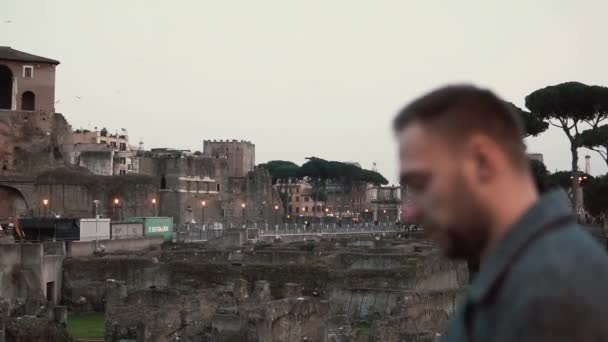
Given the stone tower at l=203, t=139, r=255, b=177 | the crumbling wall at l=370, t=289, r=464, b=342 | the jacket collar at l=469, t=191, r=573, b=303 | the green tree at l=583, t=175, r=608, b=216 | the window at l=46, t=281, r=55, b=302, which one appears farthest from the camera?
the stone tower at l=203, t=139, r=255, b=177

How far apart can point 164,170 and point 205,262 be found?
115 feet

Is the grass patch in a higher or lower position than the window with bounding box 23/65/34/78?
lower

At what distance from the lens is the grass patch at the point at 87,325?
20078 mm

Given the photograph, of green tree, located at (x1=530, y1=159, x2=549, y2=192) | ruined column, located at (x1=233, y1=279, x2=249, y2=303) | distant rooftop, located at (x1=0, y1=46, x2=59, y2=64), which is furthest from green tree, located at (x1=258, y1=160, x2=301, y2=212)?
ruined column, located at (x1=233, y1=279, x2=249, y2=303)

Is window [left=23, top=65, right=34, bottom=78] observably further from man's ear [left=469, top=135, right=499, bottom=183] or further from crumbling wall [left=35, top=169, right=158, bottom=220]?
man's ear [left=469, top=135, right=499, bottom=183]

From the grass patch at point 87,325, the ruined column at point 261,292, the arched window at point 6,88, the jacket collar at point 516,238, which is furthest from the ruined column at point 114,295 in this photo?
the arched window at point 6,88

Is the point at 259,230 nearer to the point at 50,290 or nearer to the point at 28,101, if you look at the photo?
the point at 28,101

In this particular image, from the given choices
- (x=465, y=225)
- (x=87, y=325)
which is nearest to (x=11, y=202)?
(x=87, y=325)

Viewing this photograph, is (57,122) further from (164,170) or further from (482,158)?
(482,158)

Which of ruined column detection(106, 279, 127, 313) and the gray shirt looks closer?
the gray shirt

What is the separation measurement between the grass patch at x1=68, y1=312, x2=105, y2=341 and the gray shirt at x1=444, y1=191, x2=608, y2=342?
62.4 feet

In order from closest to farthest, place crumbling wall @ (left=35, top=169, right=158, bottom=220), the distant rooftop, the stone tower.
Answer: crumbling wall @ (left=35, top=169, right=158, bottom=220), the distant rooftop, the stone tower

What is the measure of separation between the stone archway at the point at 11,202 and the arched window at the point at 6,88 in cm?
817

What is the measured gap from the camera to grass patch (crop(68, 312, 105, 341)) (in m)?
20.1
